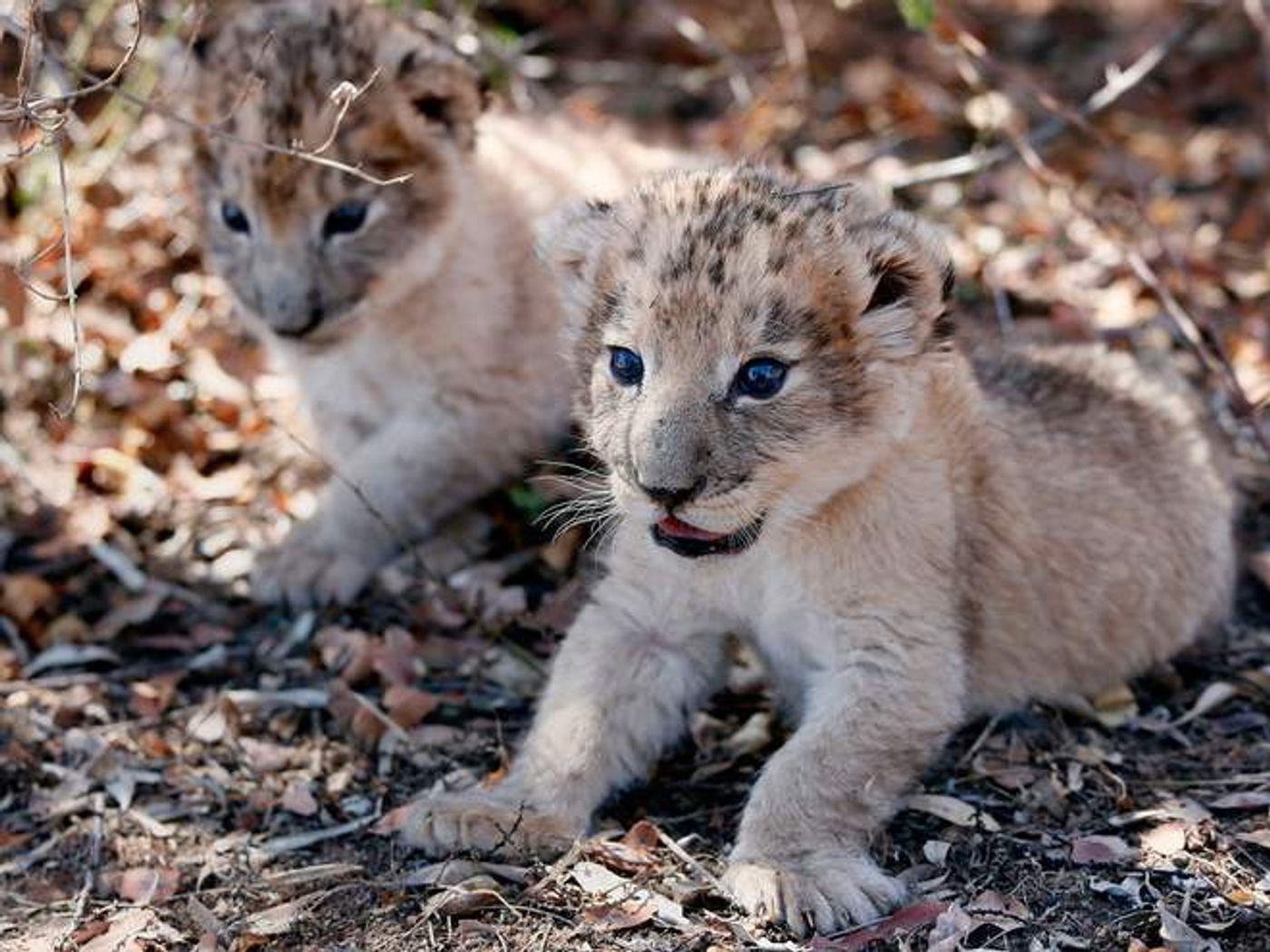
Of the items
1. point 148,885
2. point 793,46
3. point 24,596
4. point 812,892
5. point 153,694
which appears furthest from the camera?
point 793,46

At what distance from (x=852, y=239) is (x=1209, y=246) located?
4492 mm

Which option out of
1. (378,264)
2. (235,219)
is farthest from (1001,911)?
(235,219)

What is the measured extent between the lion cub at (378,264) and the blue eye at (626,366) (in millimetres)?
1538

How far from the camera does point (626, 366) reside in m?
4.70

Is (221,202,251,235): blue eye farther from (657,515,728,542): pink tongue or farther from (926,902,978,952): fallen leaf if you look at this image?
(926,902,978,952): fallen leaf

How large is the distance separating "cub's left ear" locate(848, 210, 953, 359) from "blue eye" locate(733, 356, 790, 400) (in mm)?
275

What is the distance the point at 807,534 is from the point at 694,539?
0.44 m

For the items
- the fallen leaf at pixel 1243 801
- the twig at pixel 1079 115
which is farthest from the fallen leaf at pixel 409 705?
the twig at pixel 1079 115

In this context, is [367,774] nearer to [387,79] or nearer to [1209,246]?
[387,79]

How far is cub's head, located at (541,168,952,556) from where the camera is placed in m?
4.47

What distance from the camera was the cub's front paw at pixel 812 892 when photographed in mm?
4375

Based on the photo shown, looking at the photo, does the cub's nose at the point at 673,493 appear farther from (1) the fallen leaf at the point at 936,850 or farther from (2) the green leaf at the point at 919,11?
(2) the green leaf at the point at 919,11

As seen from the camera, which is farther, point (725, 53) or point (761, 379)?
point (725, 53)

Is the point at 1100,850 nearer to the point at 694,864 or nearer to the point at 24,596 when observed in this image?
the point at 694,864
